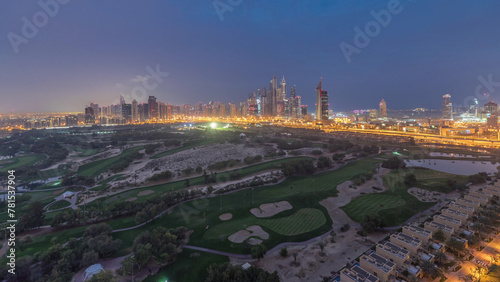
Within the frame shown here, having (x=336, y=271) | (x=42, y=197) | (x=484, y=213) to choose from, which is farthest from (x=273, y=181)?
(x=42, y=197)

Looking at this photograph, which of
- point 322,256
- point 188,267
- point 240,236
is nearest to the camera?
point 188,267

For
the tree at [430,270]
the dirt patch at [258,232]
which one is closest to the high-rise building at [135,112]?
the dirt patch at [258,232]

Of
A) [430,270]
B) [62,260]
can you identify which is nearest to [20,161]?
[62,260]

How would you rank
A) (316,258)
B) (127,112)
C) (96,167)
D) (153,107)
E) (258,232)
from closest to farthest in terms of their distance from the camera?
1. (316,258)
2. (258,232)
3. (96,167)
4. (127,112)
5. (153,107)

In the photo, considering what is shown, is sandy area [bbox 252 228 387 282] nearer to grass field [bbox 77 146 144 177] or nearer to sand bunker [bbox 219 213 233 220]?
sand bunker [bbox 219 213 233 220]

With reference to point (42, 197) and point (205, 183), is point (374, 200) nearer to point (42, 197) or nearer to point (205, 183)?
point (205, 183)

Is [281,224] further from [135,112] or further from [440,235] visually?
[135,112]
